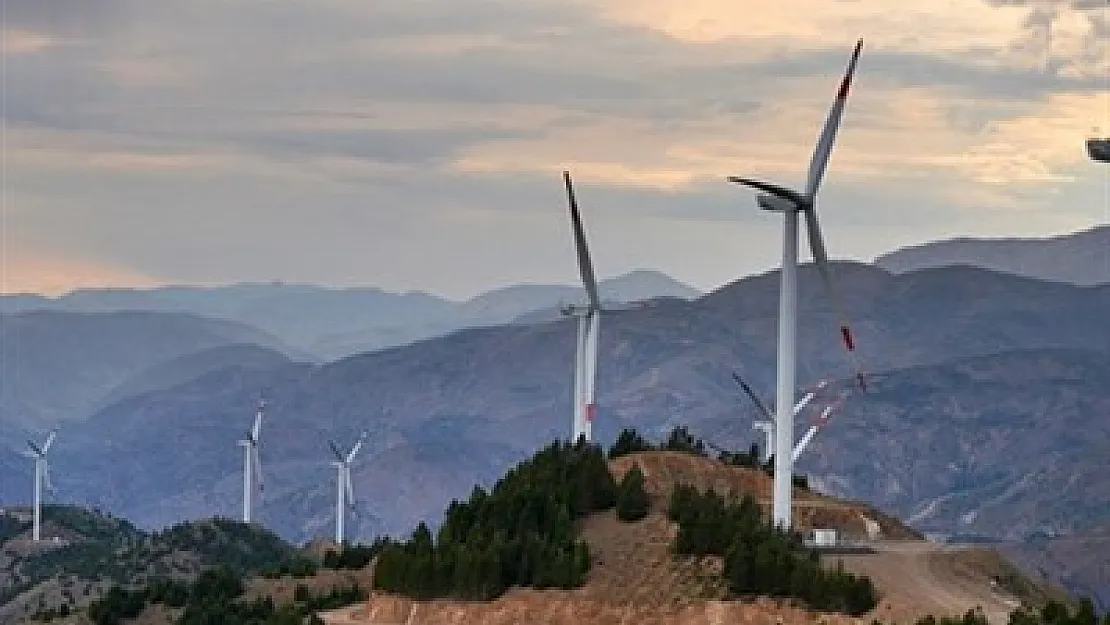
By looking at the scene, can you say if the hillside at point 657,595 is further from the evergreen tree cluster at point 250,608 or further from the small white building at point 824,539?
the evergreen tree cluster at point 250,608

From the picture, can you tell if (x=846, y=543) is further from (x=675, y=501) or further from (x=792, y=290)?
(x=792, y=290)

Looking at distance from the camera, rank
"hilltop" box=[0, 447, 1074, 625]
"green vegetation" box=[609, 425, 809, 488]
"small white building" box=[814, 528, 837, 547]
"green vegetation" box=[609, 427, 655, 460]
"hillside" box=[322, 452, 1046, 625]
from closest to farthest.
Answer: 1. "hillside" box=[322, 452, 1046, 625]
2. "hilltop" box=[0, 447, 1074, 625]
3. "small white building" box=[814, 528, 837, 547]
4. "green vegetation" box=[609, 427, 655, 460]
5. "green vegetation" box=[609, 425, 809, 488]

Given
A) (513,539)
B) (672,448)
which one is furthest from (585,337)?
(513,539)

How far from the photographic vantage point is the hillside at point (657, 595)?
403 ft

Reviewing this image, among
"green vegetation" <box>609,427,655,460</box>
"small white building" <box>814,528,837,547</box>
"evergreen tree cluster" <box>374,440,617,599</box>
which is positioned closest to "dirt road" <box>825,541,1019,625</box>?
"small white building" <box>814,528,837,547</box>

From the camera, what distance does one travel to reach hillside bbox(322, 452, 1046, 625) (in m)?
123

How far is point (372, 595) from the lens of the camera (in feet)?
475

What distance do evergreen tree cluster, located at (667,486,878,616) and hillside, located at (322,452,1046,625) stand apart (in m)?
0.92

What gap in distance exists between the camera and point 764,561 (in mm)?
122750

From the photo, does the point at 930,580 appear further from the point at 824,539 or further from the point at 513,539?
the point at 513,539

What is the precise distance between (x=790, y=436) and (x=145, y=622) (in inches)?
3494

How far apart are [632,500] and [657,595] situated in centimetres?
1424

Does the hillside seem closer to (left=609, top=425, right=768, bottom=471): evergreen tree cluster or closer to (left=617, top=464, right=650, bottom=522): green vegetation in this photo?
(left=617, top=464, right=650, bottom=522): green vegetation

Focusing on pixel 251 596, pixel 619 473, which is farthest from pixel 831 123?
pixel 251 596
